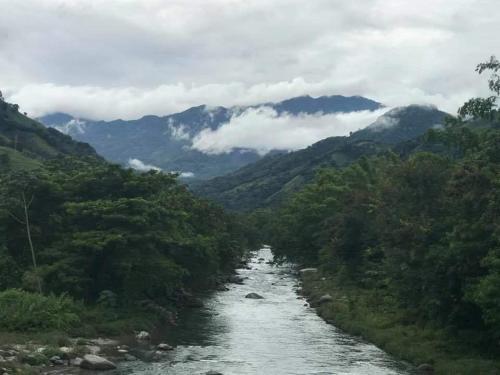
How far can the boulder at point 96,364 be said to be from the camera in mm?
32750

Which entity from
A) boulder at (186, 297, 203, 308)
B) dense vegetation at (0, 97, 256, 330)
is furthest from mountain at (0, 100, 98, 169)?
dense vegetation at (0, 97, 256, 330)

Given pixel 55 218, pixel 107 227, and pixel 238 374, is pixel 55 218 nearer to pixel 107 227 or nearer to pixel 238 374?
pixel 107 227

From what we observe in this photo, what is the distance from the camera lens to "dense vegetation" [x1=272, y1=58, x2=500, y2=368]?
3052 centimetres

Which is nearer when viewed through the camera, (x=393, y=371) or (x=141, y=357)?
(x=393, y=371)

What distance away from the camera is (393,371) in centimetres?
3450

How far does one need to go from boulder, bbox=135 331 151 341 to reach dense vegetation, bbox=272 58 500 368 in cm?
1822

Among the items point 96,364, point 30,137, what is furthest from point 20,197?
point 30,137

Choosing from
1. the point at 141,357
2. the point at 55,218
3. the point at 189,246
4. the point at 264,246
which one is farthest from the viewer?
the point at 264,246

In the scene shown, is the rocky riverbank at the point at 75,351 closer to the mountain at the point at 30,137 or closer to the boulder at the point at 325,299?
the boulder at the point at 325,299

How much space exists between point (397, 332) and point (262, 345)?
9.75 meters

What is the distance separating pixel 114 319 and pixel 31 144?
131242mm

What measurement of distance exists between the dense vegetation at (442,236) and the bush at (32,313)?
76.4 feet

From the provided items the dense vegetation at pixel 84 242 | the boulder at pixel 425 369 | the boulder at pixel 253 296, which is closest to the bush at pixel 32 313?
the dense vegetation at pixel 84 242

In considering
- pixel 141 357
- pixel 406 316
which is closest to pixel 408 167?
pixel 406 316
